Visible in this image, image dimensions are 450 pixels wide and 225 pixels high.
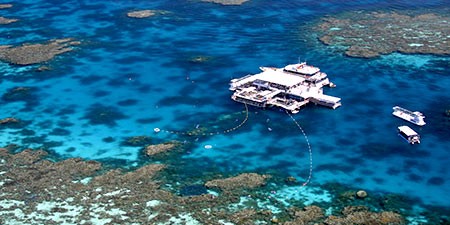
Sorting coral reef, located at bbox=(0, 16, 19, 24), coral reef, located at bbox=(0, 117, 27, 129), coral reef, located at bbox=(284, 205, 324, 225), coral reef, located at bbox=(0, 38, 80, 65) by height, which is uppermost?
coral reef, located at bbox=(284, 205, 324, 225)

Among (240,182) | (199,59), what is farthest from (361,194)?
(199,59)

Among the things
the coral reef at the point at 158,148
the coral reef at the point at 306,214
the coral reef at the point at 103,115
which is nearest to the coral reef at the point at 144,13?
the coral reef at the point at 103,115

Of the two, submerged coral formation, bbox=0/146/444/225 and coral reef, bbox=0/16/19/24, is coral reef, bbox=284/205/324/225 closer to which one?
submerged coral formation, bbox=0/146/444/225

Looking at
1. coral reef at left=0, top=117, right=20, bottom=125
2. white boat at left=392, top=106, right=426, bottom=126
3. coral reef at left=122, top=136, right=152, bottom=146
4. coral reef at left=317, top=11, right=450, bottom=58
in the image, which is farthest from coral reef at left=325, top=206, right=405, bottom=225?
coral reef at left=317, top=11, right=450, bottom=58

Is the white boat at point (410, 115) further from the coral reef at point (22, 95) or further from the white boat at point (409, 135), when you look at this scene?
the coral reef at point (22, 95)

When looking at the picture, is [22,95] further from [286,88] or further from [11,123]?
[286,88]

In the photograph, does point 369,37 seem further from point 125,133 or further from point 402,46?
point 125,133

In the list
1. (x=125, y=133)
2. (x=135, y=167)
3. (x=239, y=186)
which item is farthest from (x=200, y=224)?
(x=125, y=133)
